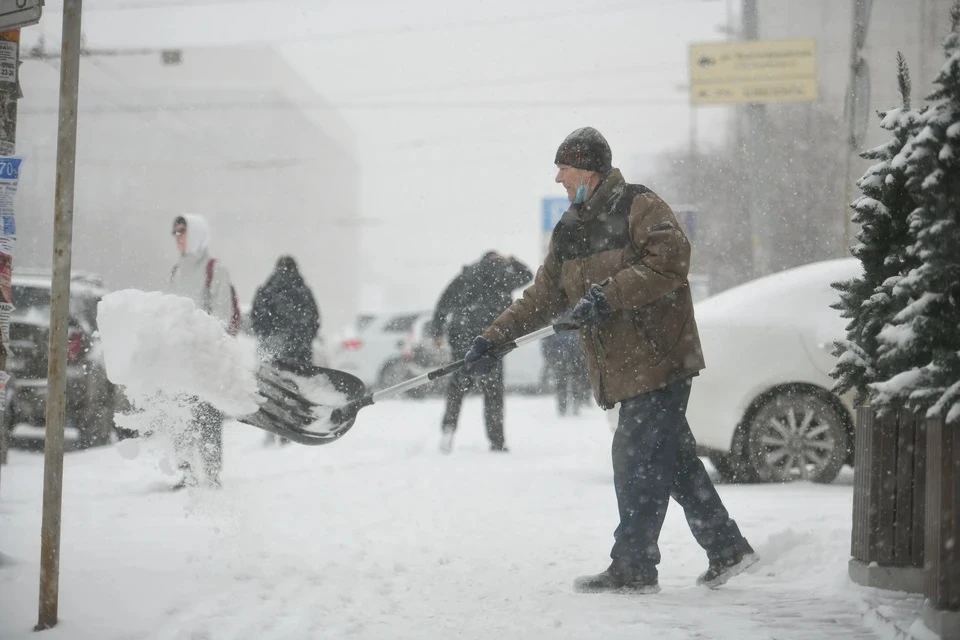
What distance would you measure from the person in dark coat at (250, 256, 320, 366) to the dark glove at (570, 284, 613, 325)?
648cm

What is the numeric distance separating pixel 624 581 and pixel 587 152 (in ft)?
5.98

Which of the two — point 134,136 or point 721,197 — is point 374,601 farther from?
point 134,136

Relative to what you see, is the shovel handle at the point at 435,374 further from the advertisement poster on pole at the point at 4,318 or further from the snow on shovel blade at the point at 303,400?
the advertisement poster on pole at the point at 4,318

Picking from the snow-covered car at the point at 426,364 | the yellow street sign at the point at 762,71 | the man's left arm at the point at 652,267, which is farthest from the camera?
the snow-covered car at the point at 426,364

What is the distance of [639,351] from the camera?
4219 millimetres

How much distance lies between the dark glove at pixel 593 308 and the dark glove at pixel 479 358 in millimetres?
636

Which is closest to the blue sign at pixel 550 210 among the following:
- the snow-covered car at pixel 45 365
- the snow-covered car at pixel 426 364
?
the snow-covered car at pixel 426 364

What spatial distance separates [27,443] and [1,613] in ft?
24.6

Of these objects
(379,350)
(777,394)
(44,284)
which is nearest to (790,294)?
(777,394)

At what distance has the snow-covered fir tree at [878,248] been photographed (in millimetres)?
3869

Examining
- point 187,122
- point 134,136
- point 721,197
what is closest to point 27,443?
point 721,197

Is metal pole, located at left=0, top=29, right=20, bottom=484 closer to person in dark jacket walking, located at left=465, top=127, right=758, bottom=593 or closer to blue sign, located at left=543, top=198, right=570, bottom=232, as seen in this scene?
person in dark jacket walking, located at left=465, top=127, right=758, bottom=593

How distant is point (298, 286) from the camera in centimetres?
1041

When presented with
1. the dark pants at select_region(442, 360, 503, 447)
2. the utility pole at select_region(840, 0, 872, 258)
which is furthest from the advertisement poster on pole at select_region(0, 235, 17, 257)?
the utility pole at select_region(840, 0, 872, 258)
